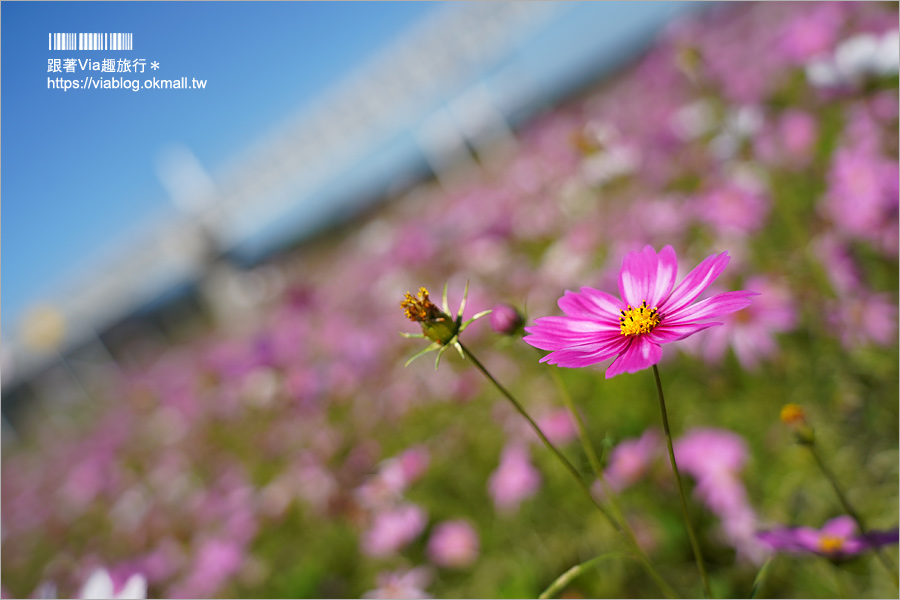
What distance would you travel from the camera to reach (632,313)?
536 millimetres

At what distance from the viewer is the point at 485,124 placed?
19.1ft

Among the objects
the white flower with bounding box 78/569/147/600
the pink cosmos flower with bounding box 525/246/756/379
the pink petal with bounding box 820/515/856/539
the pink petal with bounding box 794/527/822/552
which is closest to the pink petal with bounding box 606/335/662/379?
the pink cosmos flower with bounding box 525/246/756/379

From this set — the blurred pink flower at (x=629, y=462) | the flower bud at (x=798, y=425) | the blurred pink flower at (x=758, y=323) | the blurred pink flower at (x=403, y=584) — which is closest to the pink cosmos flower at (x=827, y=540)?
the flower bud at (x=798, y=425)

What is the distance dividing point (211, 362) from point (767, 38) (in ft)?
12.1

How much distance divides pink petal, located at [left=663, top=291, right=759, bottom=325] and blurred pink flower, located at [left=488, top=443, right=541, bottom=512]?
1.00 metres

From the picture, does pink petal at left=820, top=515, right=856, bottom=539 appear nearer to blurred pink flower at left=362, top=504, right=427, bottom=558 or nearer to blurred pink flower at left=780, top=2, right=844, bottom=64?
blurred pink flower at left=362, top=504, right=427, bottom=558

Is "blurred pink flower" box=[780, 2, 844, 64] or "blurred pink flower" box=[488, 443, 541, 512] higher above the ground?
"blurred pink flower" box=[780, 2, 844, 64]

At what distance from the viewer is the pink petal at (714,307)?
43 centimetres

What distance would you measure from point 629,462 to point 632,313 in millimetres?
789

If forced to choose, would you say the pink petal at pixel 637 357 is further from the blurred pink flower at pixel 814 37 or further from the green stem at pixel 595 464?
the blurred pink flower at pixel 814 37

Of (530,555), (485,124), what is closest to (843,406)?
(530,555)

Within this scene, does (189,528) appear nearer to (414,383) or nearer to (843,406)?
(414,383)

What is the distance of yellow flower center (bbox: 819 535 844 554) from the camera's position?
0.62 m

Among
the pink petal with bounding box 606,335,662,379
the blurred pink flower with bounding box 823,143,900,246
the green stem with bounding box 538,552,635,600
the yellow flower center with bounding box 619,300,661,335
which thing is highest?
the blurred pink flower with bounding box 823,143,900,246
